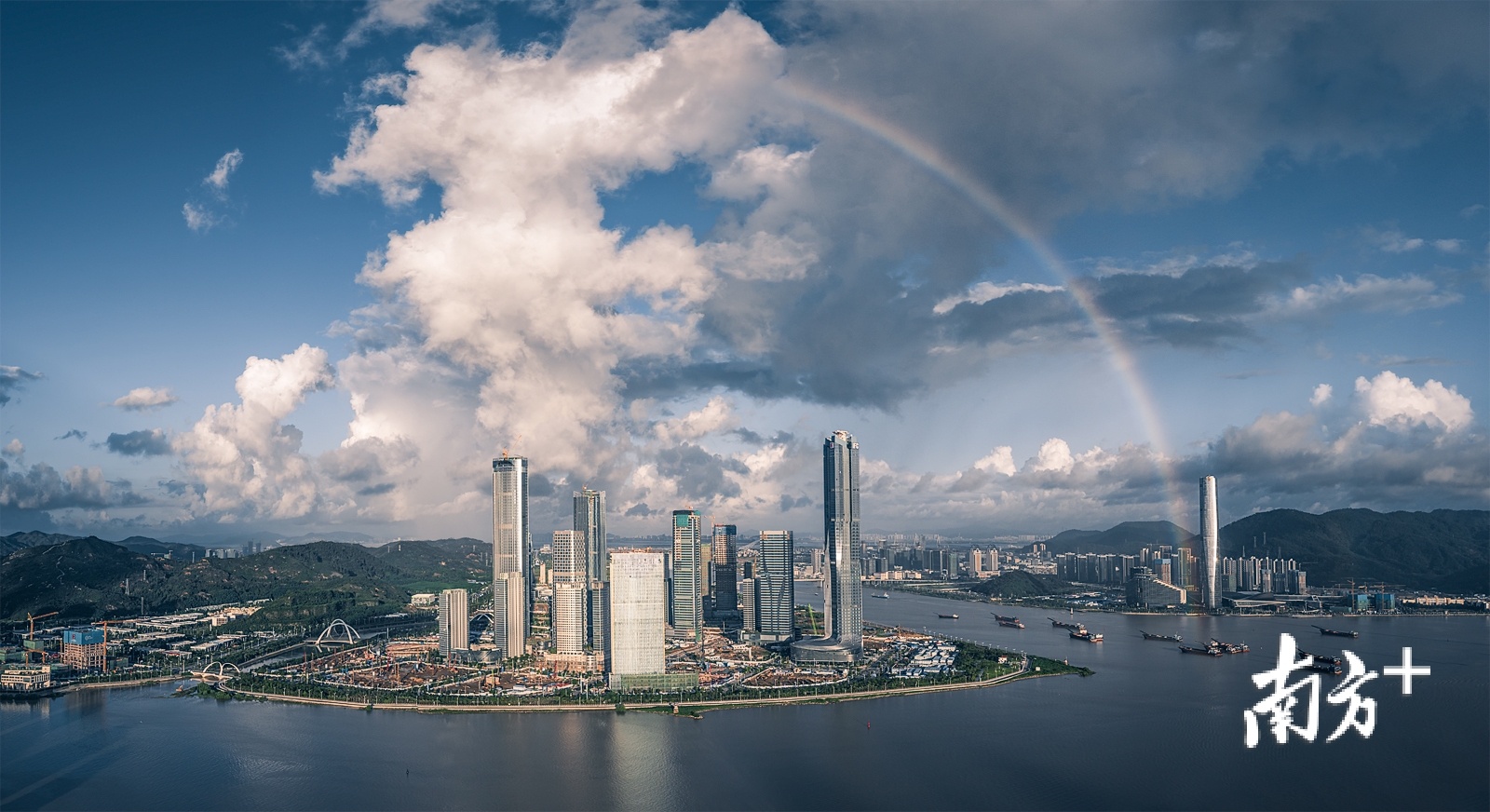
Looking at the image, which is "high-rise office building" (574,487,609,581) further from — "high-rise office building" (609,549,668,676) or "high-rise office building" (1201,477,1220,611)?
"high-rise office building" (1201,477,1220,611)

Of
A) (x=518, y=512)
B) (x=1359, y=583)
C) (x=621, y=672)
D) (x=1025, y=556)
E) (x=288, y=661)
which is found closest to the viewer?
(x=621, y=672)

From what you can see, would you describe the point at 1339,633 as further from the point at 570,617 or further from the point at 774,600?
the point at 570,617

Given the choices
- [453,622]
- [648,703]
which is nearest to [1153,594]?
[453,622]

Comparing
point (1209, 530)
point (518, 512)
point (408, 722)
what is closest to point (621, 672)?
→ point (408, 722)

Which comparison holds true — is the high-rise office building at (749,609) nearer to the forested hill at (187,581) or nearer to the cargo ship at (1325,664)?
the cargo ship at (1325,664)

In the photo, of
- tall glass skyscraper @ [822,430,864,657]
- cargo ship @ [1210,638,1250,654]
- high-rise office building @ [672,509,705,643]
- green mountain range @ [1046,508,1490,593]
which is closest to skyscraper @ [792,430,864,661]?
tall glass skyscraper @ [822,430,864,657]

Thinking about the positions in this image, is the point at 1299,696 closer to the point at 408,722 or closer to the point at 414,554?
the point at 408,722
